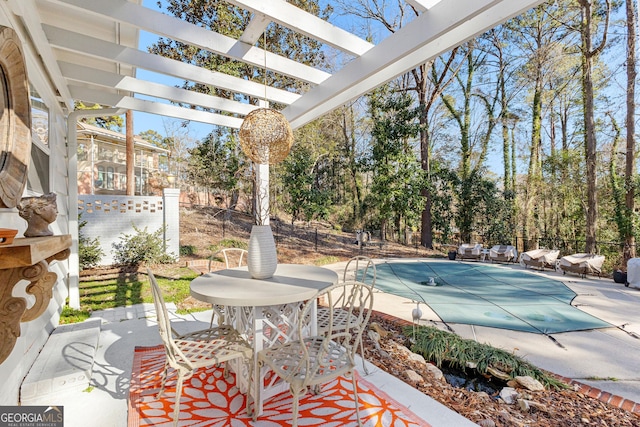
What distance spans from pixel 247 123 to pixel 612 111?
1194 cm

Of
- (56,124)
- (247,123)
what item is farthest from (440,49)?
(56,124)

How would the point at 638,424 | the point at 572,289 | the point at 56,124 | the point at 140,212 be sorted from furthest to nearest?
the point at 140,212, the point at 572,289, the point at 56,124, the point at 638,424

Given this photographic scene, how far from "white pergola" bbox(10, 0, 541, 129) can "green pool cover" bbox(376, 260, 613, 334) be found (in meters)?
3.44

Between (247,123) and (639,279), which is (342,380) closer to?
(247,123)

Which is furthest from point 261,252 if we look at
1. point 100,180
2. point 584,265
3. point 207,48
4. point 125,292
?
point 100,180

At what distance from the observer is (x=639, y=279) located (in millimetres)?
6184

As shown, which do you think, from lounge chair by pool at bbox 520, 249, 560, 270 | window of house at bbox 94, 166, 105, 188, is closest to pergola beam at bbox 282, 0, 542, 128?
lounge chair by pool at bbox 520, 249, 560, 270

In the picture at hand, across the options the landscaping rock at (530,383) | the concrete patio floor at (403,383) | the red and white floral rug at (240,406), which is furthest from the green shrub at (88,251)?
the landscaping rock at (530,383)

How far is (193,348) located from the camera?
1971 millimetres

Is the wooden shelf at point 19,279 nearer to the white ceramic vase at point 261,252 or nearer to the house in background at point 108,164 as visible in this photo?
the white ceramic vase at point 261,252

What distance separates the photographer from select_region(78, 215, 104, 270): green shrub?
5647mm

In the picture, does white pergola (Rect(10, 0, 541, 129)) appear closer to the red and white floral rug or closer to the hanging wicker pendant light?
the hanging wicker pendant light

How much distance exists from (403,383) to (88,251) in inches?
241

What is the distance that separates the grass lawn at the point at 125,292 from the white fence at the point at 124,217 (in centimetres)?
117
